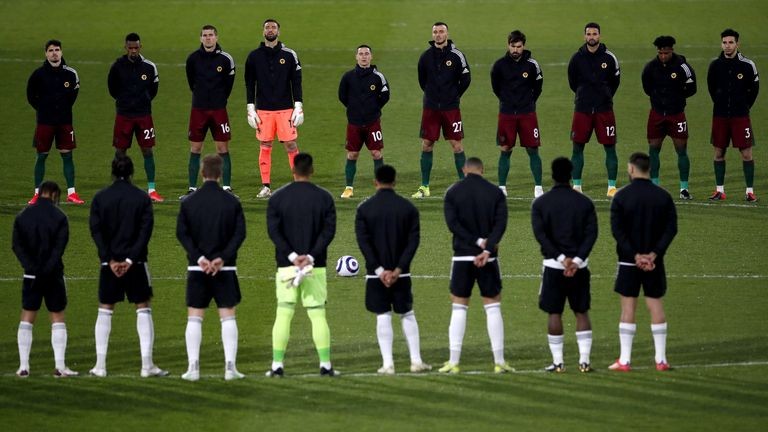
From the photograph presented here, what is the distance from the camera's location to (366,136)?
22.5 m

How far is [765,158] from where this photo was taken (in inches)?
1024

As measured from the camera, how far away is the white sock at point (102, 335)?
47.3 feet

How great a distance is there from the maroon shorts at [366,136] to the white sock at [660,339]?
843 centimetres

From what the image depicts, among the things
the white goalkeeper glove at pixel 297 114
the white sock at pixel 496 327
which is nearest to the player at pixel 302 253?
the white sock at pixel 496 327

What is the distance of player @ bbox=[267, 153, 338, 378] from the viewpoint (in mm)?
14281

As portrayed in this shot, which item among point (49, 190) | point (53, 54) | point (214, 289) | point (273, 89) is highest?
point (53, 54)

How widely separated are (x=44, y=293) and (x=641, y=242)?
568 cm

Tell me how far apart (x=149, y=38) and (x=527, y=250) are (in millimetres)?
19742

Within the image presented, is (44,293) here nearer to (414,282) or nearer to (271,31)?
(414,282)

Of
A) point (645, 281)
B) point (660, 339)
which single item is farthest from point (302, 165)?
point (660, 339)

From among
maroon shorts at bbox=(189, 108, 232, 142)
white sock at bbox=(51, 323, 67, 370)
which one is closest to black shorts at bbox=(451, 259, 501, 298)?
white sock at bbox=(51, 323, 67, 370)

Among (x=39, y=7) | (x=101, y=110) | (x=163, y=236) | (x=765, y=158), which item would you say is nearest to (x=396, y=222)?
(x=163, y=236)

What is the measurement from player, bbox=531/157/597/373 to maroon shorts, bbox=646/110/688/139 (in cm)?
821

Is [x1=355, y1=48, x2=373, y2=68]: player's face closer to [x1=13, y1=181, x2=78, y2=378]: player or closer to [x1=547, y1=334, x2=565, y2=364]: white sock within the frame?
[x1=13, y1=181, x2=78, y2=378]: player
